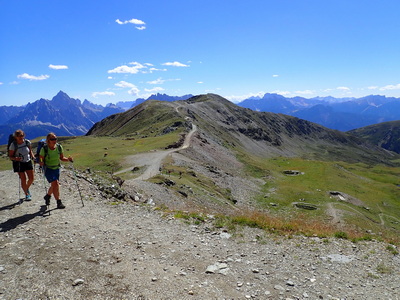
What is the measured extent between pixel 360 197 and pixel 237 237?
72.9m

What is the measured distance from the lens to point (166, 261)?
40.1 ft

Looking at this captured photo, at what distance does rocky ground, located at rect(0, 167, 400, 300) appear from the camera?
10.1m

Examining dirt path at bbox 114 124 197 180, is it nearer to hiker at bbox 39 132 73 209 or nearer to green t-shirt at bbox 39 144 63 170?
hiker at bbox 39 132 73 209

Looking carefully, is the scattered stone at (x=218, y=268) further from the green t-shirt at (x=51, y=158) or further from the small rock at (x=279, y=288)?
the green t-shirt at (x=51, y=158)

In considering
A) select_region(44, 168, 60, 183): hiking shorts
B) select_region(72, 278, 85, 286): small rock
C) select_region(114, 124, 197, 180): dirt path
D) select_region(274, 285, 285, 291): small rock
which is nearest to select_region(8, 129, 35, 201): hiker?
select_region(44, 168, 60, 183): hiking shorts

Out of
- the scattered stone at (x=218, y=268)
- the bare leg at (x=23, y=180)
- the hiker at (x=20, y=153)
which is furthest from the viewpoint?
the bare leg at (x=23, y=180)

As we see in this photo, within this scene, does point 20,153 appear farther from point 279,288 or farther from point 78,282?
point 279,288

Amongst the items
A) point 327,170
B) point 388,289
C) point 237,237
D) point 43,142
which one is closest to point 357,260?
point 388,289

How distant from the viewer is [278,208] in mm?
55531

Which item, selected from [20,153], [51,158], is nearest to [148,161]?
[20,153]

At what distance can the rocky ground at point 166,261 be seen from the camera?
33.2 feet

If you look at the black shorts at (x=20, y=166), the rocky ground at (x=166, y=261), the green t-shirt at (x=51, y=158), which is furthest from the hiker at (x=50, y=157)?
the rocky ground at (x=166, y=261)

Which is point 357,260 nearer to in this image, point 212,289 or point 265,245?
point 265,245

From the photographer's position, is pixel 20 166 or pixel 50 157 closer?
pixel 50 157
